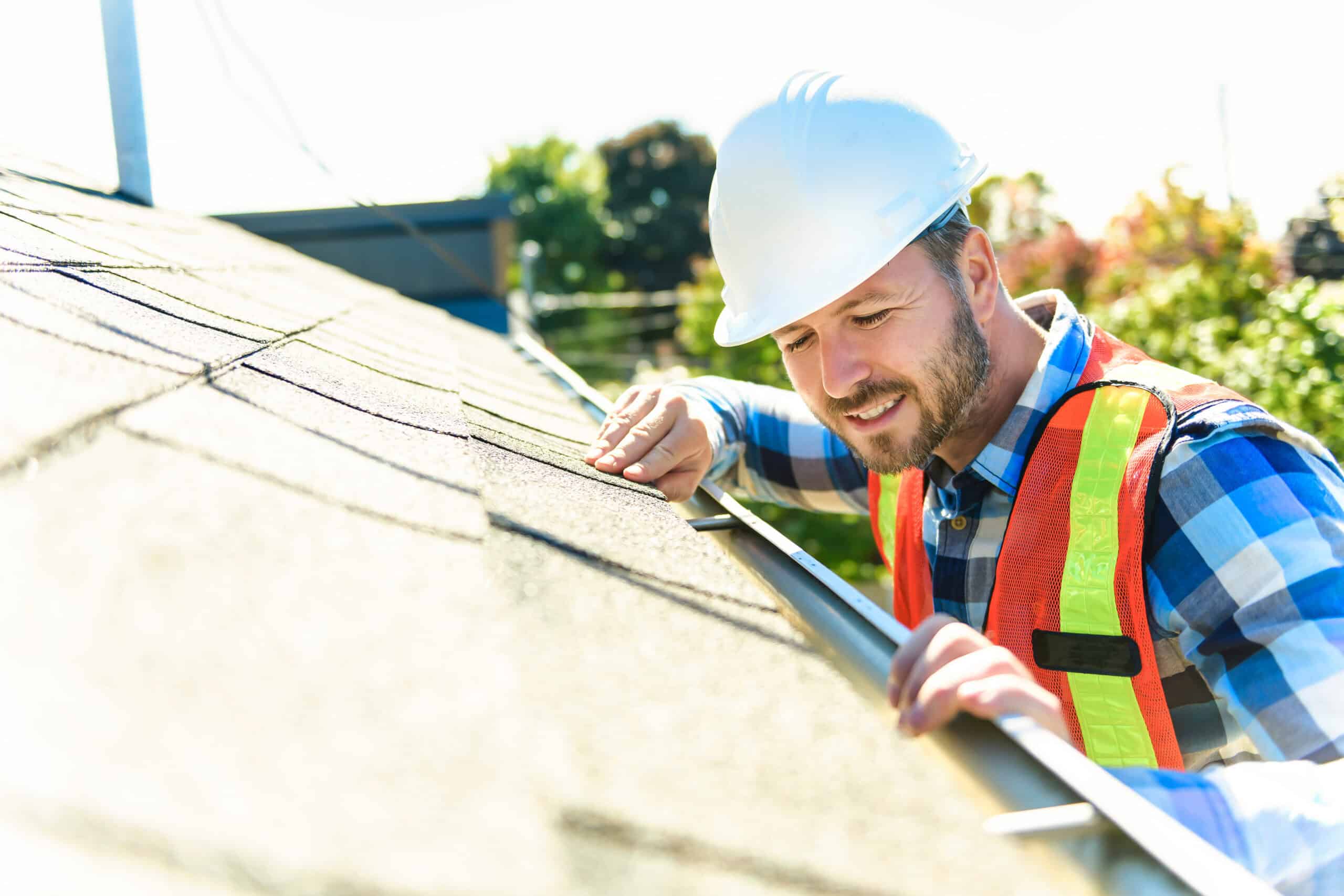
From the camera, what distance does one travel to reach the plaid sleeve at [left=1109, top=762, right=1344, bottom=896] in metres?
1.21

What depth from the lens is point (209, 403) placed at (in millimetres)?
1118

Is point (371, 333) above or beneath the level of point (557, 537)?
beneath

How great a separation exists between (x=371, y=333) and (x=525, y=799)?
2.36 metres

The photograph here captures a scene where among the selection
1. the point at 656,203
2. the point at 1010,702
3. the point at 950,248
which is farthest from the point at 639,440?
the point at 656,203

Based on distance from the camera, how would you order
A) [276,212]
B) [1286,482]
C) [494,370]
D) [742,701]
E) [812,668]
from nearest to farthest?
[742,701]
[812,668]
[1286,482]
[494,370]
[276,212]

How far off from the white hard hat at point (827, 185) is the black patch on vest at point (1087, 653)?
877 millimetres

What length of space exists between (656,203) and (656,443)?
3727 cm

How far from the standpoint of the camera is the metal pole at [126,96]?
4.14 m

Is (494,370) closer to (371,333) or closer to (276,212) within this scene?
(371,333)

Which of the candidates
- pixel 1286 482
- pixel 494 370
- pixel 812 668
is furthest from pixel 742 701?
pixel 494 370

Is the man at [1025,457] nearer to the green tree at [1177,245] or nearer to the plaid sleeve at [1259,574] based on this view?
the plaid sleeve at [1259,574]

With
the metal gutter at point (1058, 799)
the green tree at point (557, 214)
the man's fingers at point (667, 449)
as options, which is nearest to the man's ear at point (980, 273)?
the man's fingers at point (667, 449)

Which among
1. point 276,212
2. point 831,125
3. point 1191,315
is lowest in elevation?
point 1191,315

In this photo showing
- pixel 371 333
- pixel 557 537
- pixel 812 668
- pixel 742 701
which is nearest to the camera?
pixel 742 701
